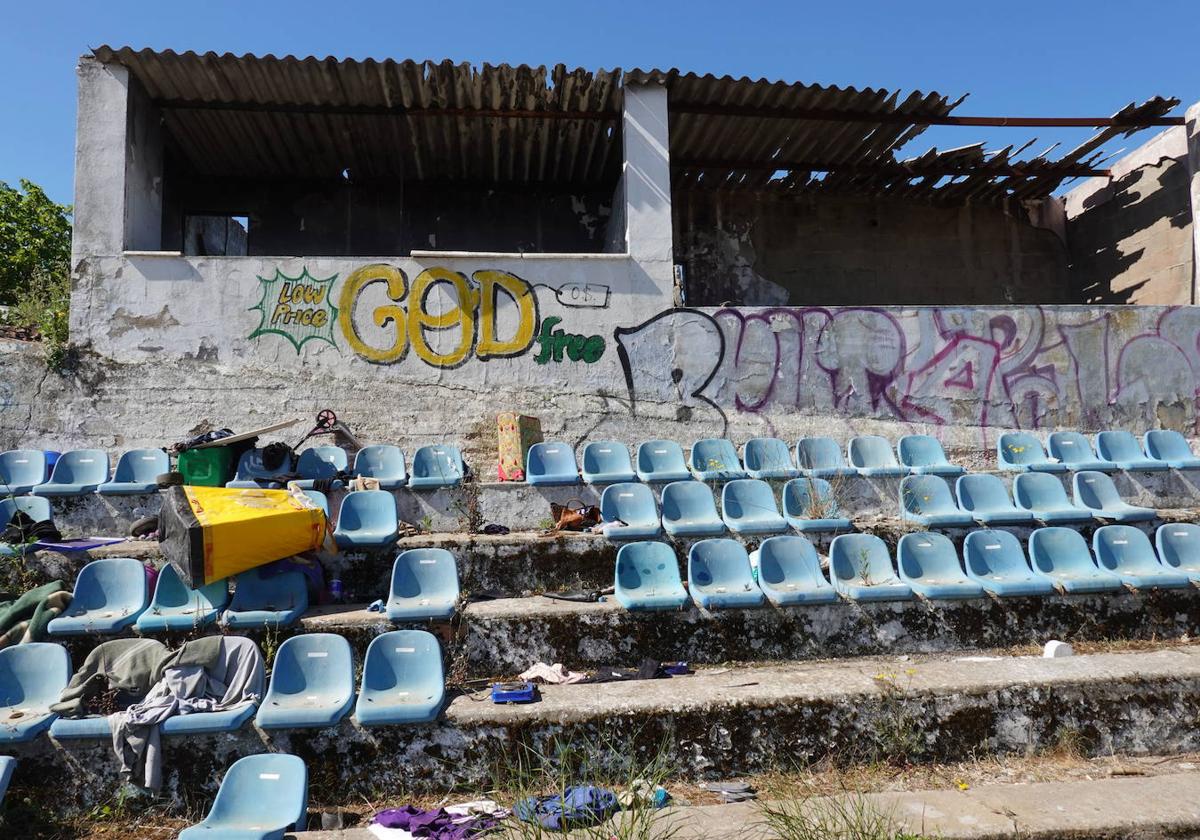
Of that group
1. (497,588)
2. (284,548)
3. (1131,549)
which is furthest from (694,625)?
(1131,549)

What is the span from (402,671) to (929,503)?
4632 millimetres

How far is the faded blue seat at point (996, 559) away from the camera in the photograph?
19.2ft

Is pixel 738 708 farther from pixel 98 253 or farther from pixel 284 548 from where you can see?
pixel 98 253

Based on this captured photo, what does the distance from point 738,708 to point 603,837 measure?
1460 mm

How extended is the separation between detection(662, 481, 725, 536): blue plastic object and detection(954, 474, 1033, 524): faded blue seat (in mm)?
2171

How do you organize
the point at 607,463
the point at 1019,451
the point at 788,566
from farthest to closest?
the point at 1019,451 → the point at 607,463 → the point at 788,566

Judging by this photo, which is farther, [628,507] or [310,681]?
[628,507]

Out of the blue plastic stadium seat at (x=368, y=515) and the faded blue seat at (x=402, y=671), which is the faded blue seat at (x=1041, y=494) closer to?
the faded blue seat at (x=402, y=671)

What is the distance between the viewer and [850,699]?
445 cm

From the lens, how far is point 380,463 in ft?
24.4

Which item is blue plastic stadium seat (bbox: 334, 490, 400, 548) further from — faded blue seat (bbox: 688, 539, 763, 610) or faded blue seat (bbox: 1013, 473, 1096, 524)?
faded blue seat (bbox: 1013, 473, 1096, 524)

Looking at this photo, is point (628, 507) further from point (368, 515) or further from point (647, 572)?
point (368, 515)

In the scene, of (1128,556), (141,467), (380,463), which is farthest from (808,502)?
(141,467)

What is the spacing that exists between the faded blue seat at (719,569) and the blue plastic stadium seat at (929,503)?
1.82 m
